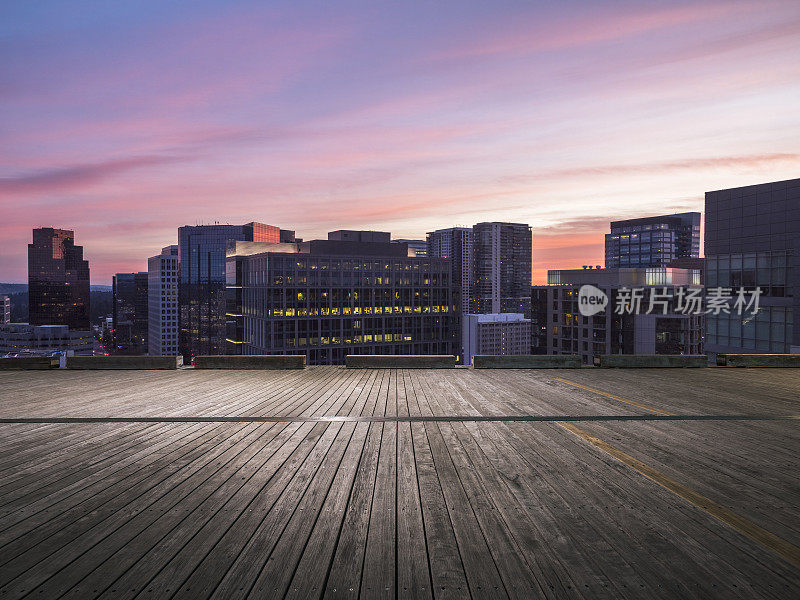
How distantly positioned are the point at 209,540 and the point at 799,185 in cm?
5863

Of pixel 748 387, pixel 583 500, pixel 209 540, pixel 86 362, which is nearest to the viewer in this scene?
pixel 209 540

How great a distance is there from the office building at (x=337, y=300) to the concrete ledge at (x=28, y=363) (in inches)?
4158

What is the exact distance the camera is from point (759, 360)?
16312mm

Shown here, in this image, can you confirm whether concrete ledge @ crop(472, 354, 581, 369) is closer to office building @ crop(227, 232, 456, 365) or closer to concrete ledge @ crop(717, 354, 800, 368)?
concrete ledge @ crop(717, 354, 800, 368)

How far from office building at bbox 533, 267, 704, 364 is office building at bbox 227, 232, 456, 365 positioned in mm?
36494

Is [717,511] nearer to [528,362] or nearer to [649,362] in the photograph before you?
[528,362]

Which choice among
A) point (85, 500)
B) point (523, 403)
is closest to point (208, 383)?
point (85, 500)

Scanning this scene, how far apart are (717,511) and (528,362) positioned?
11044 mm

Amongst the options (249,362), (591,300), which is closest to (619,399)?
(249,362)

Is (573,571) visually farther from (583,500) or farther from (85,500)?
(85,500)

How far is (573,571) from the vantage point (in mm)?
3908

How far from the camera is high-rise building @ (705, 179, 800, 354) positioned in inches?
1710

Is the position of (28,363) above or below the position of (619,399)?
above

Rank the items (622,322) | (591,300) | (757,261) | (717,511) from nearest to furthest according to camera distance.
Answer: (717,511) < (757,261) < (622,322) < (591,300)
